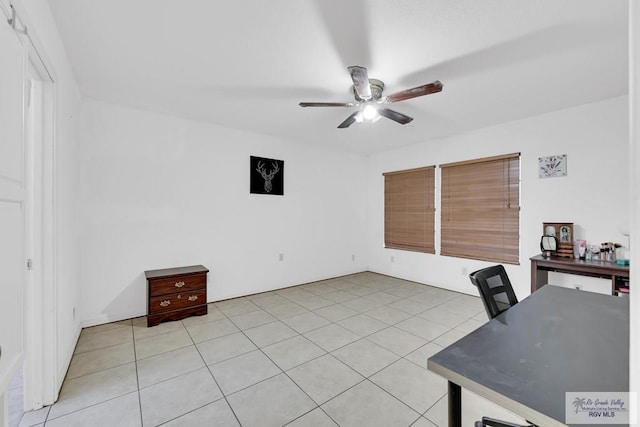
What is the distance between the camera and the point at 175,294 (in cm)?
330

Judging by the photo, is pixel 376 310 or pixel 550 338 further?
pixel 376 310

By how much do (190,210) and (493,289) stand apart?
11.5ft

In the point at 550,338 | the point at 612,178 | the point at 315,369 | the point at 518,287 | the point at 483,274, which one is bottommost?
the point at 315,369

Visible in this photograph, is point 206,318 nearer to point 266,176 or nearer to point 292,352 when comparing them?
point 292,352

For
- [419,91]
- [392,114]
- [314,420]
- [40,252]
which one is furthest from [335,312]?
[40,252]

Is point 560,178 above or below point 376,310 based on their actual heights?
above

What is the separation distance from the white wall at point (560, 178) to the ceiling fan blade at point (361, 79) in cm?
247

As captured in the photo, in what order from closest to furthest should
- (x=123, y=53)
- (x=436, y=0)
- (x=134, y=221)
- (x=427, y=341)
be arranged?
(x=436, y=0)
(x=123, y=53)
(x=427, y=341)
(x=134, y=221)

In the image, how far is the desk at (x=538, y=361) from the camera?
875 mm

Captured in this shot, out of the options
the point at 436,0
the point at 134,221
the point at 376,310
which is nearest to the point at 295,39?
the point at 436,0

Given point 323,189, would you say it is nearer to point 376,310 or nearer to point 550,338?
point 376,310

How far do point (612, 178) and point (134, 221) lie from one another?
5516mm

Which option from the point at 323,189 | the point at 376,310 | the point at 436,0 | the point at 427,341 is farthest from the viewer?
the point at 323,189

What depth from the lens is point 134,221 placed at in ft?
11.2
